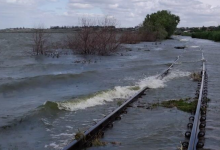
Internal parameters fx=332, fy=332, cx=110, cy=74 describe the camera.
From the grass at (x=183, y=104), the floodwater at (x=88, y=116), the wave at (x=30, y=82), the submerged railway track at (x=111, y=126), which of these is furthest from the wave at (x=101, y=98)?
the wave at (x=30, y=82)

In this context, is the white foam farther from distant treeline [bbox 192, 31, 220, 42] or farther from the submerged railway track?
distant treeline [bbox 192, 31, 220, 42]

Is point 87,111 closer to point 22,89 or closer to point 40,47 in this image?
point 22,89

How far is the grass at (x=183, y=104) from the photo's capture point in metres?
11.2

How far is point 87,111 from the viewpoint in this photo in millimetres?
11656

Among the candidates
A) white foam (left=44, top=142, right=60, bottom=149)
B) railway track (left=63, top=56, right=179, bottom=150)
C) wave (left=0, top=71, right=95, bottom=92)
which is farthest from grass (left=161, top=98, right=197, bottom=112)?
wave (left=0, top=71, right=95, bottom=92)

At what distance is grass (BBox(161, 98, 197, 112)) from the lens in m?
11.2

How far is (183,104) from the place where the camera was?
11.9 metres

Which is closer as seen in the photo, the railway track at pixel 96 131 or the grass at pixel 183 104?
the railway track at pixel 96 131

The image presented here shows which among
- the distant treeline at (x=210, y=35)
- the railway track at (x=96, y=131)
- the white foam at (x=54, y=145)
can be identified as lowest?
the white foam at (x=54, y=145)

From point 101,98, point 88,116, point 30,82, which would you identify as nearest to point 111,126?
point 88,116

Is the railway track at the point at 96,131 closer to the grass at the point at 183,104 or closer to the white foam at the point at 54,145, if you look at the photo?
the white foam at the point at 54,145

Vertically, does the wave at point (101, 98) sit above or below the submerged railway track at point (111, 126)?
below

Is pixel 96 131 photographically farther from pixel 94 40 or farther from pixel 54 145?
pixel 94 40

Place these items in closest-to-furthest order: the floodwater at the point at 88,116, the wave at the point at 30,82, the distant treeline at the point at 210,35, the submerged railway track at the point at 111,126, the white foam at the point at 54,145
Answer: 1. the submerged railway track at the point at 111,126
2. the white foam at the point at 54,145
3. the floodwater at the point at 88,116
4. the wave at the point at 30,82
5. the distant treeline at the point at 210,35
